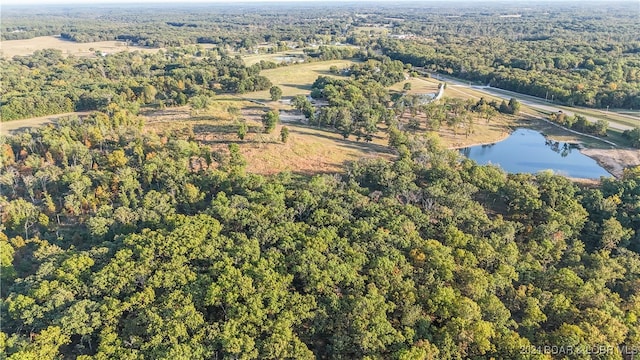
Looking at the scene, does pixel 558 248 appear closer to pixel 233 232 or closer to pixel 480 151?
pixel 233 232

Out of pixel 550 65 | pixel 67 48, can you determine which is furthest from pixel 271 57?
pixel 67 48

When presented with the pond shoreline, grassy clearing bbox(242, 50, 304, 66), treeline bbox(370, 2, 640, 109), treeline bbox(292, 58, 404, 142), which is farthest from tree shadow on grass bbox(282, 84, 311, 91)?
the pond shoreline

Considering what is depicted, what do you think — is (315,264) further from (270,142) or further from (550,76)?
(550,76)

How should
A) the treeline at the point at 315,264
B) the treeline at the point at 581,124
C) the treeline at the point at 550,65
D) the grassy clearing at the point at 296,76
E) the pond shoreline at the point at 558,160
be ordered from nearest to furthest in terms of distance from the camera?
the treeline at the point at 315,264, the pond shoreline at the point at 558,160, the treeline at the point at 581,124, the treeline at the point at 550,65, the grassy clearing at the point at 296,76

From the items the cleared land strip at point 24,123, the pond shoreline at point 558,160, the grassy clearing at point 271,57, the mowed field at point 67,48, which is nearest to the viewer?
the pond shoreline at point 558,160

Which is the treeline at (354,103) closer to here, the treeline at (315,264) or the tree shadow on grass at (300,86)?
the tree shadow on grass at (300,86)

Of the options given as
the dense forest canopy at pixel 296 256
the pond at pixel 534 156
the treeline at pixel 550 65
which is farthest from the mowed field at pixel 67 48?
the pond at pixel 534 156

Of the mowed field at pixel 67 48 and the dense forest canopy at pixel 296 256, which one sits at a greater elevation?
the mowed field at pixel 67 48

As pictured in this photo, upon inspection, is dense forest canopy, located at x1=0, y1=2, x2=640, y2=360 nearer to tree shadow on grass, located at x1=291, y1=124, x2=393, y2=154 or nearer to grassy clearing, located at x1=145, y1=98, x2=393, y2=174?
grassy clearing, located at x1=145, y1=98, x2=393, y2=174
